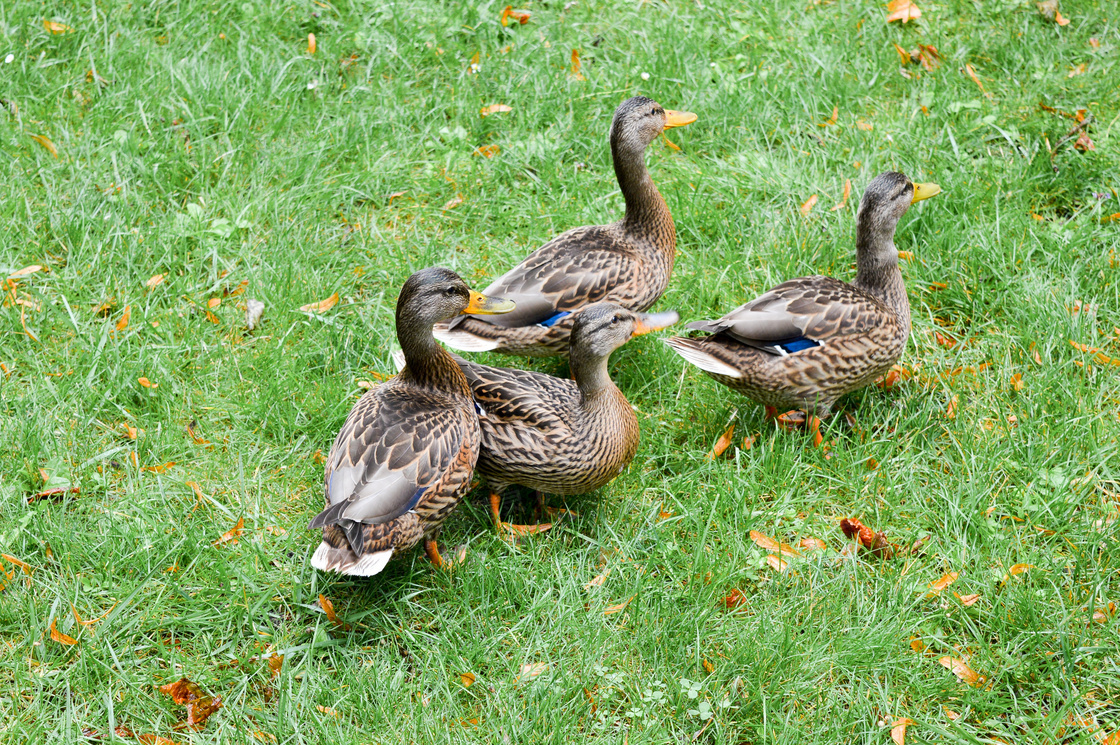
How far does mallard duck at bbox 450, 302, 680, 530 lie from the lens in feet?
12.4

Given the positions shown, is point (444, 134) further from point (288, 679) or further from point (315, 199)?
point (288, 679)

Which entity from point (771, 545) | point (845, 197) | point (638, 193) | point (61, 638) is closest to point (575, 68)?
point (638, 193)

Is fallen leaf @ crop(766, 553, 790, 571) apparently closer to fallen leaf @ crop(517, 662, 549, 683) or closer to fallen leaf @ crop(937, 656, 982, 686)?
fallen leaf @ crop(937, 656, 982, 686)

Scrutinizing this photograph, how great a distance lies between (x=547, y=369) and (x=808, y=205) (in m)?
1.84

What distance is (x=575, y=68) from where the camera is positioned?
6262 mm

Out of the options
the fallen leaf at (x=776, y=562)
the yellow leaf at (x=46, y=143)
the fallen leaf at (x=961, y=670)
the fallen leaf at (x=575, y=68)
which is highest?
the fallen leaf at (x=575, y=68)

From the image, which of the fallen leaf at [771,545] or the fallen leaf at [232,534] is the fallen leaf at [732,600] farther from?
the fallen leaf at [232,534]

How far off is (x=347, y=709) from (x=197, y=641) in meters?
0.68

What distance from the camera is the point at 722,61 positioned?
6.22m

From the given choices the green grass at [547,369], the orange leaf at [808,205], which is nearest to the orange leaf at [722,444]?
the green grass at [547,369]

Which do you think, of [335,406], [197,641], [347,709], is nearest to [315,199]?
[335,406]

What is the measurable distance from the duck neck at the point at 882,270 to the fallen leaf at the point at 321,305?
2.65 m

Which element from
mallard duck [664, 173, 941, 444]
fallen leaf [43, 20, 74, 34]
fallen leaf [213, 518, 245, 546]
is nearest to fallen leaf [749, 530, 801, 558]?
mallard duck [664, 173, 941, 444]

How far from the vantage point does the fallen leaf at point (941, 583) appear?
3590 millimetres
